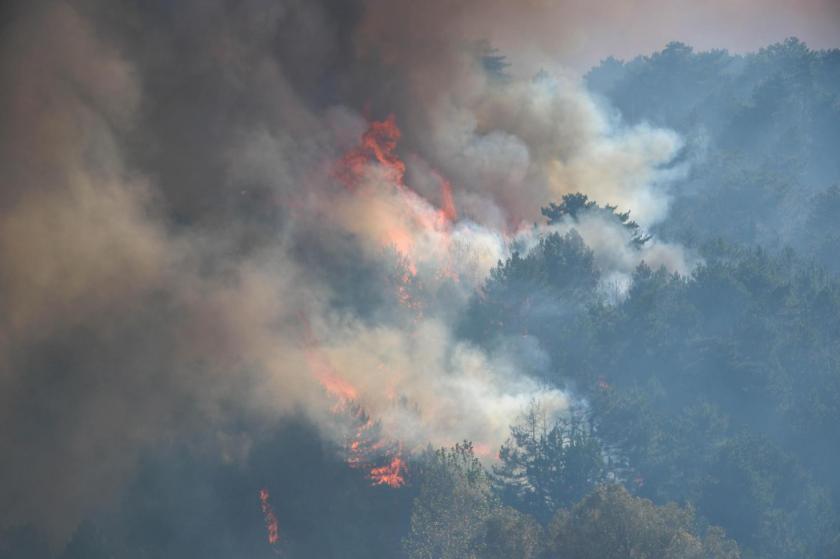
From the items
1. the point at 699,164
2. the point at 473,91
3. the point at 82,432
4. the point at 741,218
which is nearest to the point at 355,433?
the point at 82,432

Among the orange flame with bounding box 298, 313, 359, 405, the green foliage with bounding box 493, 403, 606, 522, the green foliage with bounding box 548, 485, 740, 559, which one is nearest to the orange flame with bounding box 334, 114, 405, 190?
the orange flame with bounding box 298, 313, 359, 405

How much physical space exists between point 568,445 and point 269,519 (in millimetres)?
20278

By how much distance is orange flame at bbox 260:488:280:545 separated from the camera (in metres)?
69.9

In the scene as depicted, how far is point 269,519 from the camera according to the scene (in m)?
70.4

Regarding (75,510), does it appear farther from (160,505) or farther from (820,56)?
(820,56)

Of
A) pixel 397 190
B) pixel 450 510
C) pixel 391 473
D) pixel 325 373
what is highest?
pixel 397 190

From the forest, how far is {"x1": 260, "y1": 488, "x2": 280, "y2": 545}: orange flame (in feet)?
0.36

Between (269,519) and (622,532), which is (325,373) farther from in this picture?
(622,532)

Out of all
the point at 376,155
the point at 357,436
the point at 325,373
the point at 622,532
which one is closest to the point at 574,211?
the point at 376,155

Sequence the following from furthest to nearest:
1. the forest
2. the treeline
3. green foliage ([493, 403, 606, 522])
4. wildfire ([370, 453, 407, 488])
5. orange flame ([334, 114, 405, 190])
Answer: the treeline → orange flame ([334, 114, 405, 190]) → wildfire ([370, 453, 407, 488]) → green foliage ([493, 403, 606, 522]) → the forest

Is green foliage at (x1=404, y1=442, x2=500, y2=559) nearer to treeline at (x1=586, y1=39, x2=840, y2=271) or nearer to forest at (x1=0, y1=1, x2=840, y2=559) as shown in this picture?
forest at (x1=0, y1=1, x2=840, y2=559)

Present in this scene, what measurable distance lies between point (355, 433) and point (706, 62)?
10622 centimetres

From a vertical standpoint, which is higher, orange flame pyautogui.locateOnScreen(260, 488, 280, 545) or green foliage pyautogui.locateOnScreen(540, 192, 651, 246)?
green foliage pyautogui.locateOnScreen(540, 192, 651, 246)

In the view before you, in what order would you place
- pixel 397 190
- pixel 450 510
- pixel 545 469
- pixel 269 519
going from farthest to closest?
pixel 397 190
pixel 269 519
pixel 545 469
pixel 450 510
